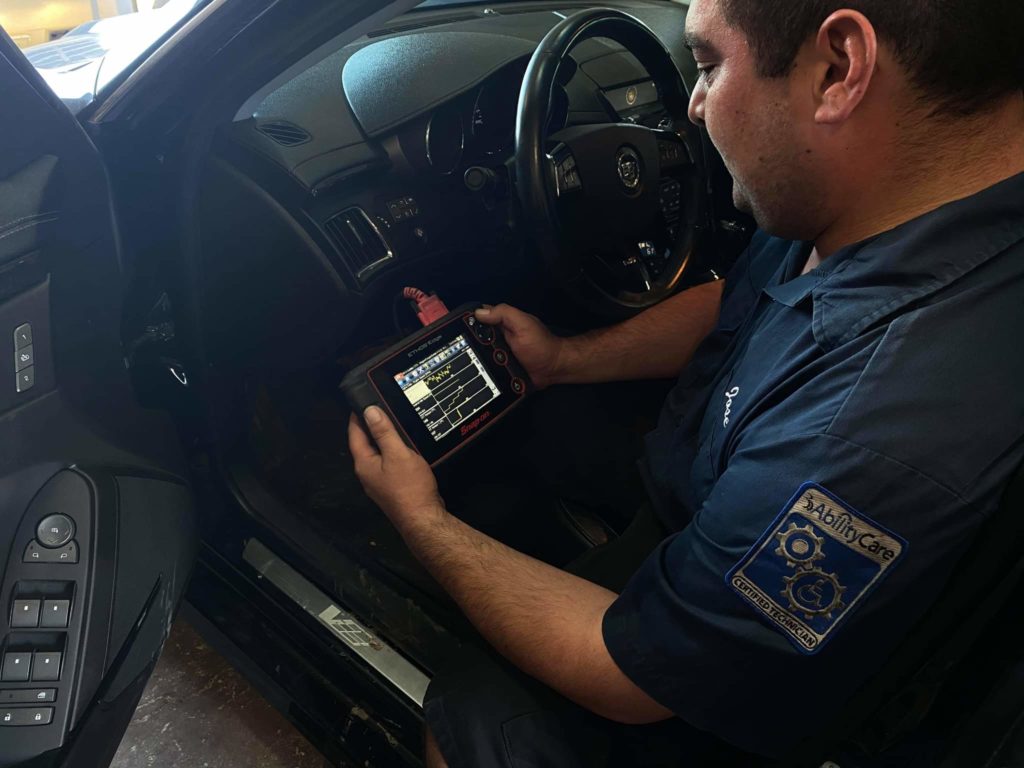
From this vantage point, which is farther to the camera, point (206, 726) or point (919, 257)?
point (206, 726)

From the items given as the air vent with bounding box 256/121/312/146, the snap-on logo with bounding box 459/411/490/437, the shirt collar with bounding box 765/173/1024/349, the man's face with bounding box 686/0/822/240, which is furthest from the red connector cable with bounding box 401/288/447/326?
the shirt collar with bounding box 765/173/1024/349

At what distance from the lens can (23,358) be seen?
77 cm

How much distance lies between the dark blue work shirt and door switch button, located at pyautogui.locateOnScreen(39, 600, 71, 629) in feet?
1.84

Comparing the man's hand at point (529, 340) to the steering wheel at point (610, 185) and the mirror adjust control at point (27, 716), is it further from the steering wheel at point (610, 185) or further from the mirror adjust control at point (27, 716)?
the mirror adjust control at point (27, 716)

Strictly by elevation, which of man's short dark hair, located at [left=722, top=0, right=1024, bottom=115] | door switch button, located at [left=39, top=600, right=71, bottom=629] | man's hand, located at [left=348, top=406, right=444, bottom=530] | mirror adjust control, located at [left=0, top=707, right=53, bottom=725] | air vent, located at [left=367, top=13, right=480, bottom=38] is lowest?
mirror adjust control, located at [left=0, top=707, right=53, bottom=725]

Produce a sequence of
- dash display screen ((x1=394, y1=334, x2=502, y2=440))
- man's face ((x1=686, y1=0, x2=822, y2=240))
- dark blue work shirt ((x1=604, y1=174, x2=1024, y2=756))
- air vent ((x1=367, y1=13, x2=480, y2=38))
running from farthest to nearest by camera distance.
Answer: air vent ((x1=367, y1=13, x2=480, y2=38))
dash display screen ((x1=394, y1=334, x2=502, y2=440))
man's face ((x1=686, y1=0, x2=822, y2=240))
dark blue work shirt ((x1=604, y1=174, x2=1024, y2=756))

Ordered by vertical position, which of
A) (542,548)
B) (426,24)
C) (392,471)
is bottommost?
(542,548)

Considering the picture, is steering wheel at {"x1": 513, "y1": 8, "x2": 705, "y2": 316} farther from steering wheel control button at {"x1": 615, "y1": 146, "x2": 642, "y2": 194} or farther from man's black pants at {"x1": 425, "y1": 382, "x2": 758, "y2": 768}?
man's black pants at {"x1": 425, "y1": 382, "x2": 758, "y2": 768}

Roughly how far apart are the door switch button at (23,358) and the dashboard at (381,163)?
32 cm

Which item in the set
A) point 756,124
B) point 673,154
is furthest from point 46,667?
point 673,154

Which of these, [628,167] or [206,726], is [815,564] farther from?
[206,726]

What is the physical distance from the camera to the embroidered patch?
1.96 feet

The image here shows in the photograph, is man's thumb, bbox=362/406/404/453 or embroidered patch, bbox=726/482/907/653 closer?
embroidered patch, bbox=726/482/907/653

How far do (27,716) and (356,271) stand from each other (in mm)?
669
